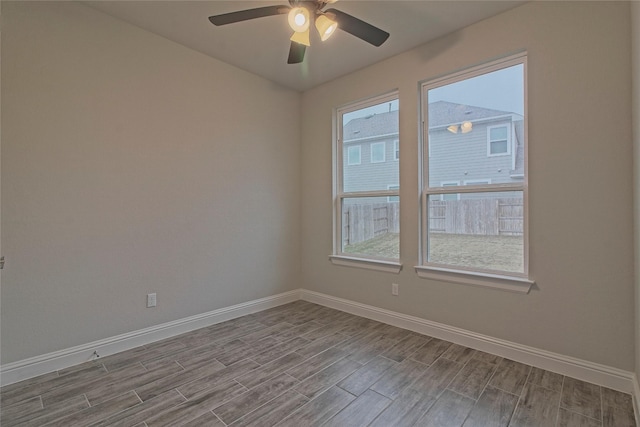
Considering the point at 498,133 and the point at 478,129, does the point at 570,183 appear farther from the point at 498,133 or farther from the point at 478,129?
the point at 478,129

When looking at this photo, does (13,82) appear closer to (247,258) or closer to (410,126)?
(247,258)

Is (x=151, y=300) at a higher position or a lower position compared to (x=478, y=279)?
lower

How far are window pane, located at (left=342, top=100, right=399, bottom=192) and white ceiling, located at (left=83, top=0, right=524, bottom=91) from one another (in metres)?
0.54

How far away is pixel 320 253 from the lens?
3896mm

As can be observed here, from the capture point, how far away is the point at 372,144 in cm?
346

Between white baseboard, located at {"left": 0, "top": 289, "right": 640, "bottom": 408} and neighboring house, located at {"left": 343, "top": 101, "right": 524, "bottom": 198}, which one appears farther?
neighboring house, located at {"left": 343, "top": 101, "right": 524, "bottom": 198}

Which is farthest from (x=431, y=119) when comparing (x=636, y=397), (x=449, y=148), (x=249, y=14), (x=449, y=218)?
(x=636, y=397)

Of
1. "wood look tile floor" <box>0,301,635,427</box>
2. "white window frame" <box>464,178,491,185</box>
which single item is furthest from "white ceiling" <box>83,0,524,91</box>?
"wood look tile floor" <box>0,301,635,427</box>

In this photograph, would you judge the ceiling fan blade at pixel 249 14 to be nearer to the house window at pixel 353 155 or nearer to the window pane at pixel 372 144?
the window pane at pixel 372 144

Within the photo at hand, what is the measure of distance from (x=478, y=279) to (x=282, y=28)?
279 centimetres

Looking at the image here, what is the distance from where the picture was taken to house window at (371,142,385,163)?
11.0 ft

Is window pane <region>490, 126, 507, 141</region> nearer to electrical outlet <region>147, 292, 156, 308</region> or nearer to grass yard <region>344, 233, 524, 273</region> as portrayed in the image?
grass yard <region>344, 233, 524, 273</region>

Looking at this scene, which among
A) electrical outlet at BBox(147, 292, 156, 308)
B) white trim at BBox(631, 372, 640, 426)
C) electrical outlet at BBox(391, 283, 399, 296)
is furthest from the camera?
electrical outlet at BBox(391, 283, 399, 296)

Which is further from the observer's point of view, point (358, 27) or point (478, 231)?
point (478, 231)
